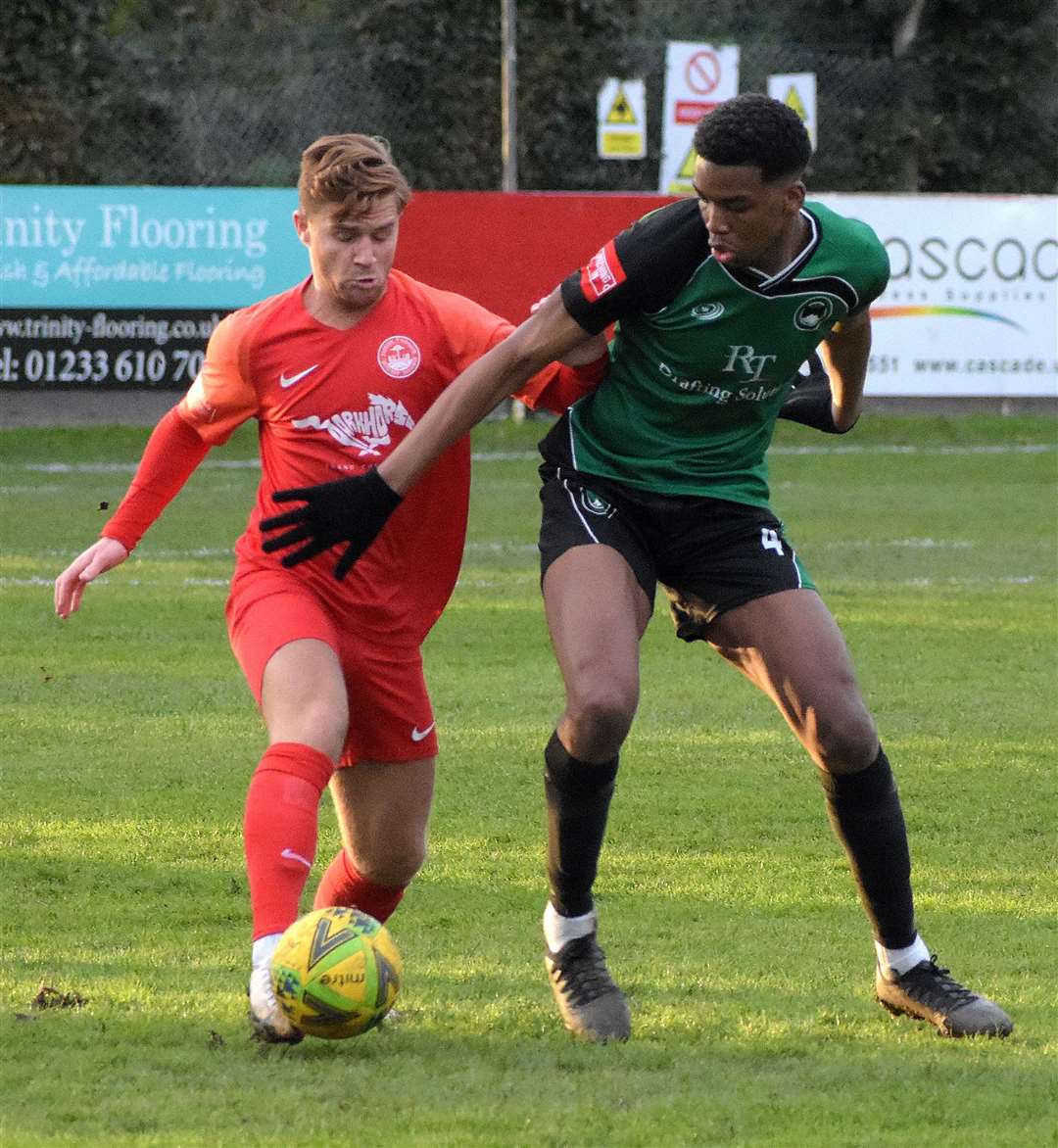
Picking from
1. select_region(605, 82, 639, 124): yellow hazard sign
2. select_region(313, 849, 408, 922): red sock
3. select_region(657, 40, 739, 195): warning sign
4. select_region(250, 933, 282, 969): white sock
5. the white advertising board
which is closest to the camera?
select_region(250, 933, 282, 969): white sock

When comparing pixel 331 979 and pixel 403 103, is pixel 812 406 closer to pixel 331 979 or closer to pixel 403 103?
pixel 331 979

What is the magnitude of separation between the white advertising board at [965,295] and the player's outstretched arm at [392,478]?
1609 centimetres

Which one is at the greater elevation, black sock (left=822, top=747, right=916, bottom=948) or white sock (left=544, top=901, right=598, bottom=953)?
black sock (left=822, top=747, right=916, bottom=948)

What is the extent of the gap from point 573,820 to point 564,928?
251mm

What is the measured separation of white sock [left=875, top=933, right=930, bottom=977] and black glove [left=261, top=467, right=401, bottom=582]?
1.41m

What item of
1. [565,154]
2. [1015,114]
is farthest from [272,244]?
[1015,114]

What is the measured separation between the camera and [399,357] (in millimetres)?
4660

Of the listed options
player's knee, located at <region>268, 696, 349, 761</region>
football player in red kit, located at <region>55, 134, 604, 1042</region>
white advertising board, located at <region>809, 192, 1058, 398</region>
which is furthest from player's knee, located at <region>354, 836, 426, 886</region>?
white advertising board, located at <region>809, 192, 1058, 398</region>

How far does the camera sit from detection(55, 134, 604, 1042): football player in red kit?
4520 mm

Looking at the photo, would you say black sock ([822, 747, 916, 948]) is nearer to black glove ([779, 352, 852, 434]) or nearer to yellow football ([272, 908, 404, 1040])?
black glove ([779, 352, 852, 434])

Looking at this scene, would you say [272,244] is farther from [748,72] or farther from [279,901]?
[279,901]

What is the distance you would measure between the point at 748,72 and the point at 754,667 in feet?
70.2

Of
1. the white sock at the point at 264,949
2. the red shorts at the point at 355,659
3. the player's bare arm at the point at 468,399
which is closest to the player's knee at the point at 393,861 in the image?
the red shorts at the point at 355,659

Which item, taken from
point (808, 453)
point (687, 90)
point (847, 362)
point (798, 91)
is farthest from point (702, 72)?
point (847, 362)
